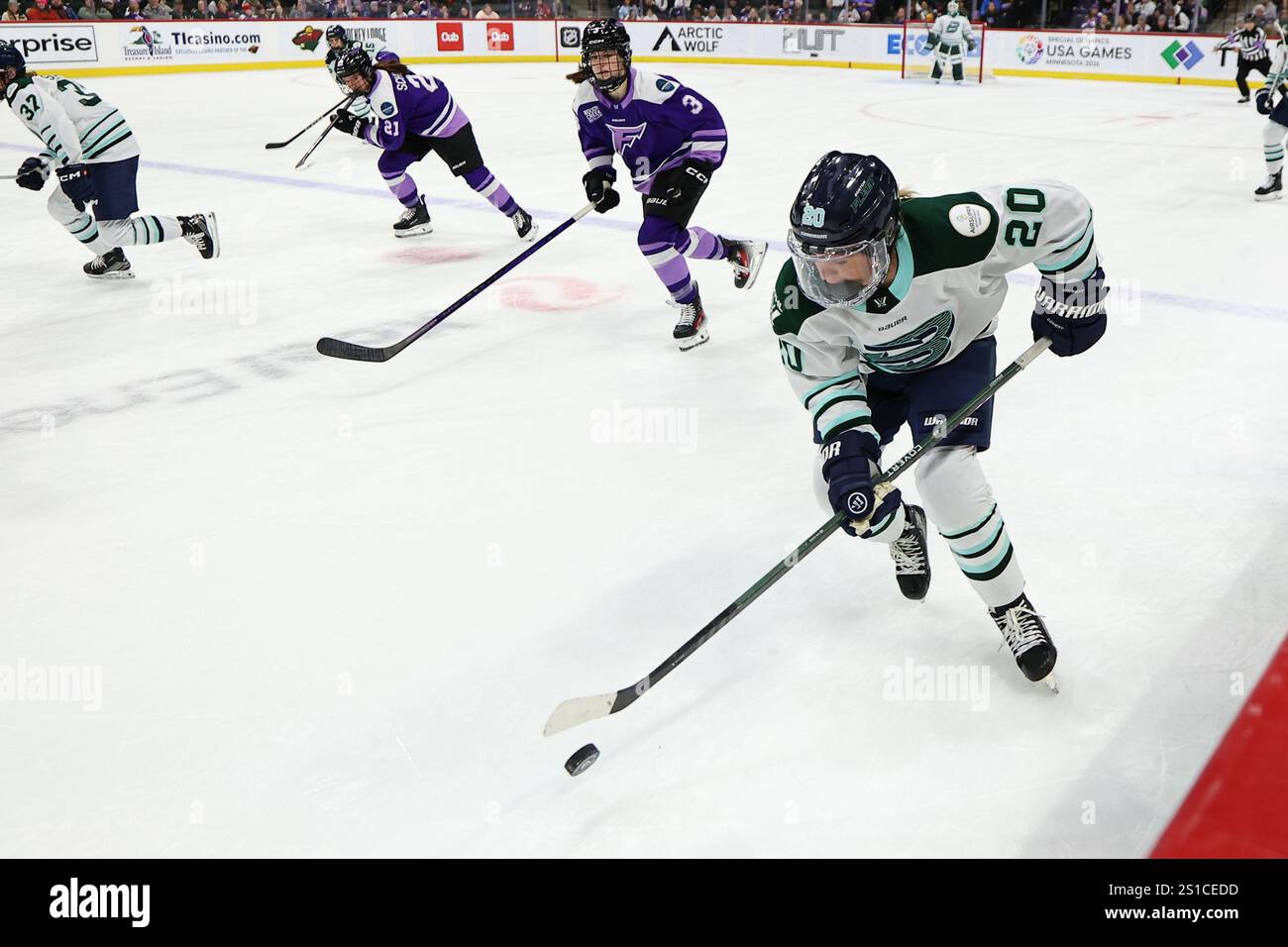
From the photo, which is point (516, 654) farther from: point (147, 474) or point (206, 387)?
point (206, 387)

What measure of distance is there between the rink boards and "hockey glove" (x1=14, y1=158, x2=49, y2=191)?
844cm

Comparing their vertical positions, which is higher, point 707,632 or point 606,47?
point 606,47

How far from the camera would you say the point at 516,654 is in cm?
239

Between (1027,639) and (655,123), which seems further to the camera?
(655,123)

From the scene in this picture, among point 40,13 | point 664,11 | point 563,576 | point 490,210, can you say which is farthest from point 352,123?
point 664,11

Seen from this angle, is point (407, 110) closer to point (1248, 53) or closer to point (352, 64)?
point (352, 64)

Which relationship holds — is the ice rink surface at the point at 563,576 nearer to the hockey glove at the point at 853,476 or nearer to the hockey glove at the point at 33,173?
the hockey glove at the point at 853,476

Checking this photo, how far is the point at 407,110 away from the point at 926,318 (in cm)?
495

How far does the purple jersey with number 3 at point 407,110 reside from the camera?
244 inches

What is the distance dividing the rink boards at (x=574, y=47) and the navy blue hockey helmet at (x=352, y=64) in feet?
24.1

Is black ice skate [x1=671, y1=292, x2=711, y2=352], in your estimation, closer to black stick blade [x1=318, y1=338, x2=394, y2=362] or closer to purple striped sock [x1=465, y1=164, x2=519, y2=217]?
black stick blade [x1=318, y1=338, x2=394, y2=362]

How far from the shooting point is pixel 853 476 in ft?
6.51

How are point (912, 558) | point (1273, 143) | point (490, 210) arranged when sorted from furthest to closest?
1. point (490, 210)
2. point (1273, 143)
3. point (912, 558)

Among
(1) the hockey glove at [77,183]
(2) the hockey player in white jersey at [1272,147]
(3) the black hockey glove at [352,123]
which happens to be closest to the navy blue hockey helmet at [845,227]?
(1) the hockey glove at [77,183]
